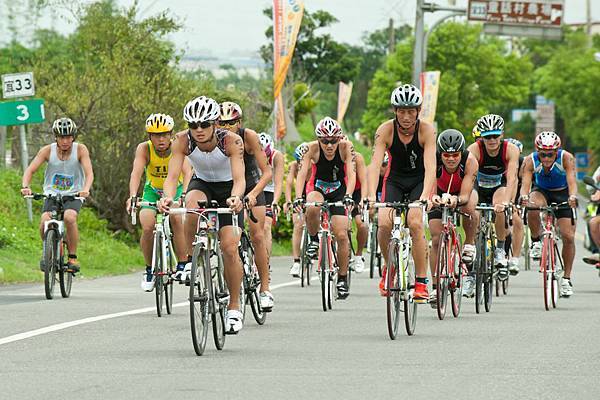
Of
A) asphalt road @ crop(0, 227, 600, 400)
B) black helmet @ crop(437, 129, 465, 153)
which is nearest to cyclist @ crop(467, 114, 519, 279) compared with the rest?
asphalt road @ crop(0, 227, 600, 400)

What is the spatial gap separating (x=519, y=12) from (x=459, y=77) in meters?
52.0

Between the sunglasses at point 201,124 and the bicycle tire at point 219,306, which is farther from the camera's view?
the sunglasses at point 201,124

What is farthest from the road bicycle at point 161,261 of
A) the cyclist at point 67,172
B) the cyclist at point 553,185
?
the cyclist at point 553,185

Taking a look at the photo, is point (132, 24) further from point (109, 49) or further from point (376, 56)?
point (376, 56)

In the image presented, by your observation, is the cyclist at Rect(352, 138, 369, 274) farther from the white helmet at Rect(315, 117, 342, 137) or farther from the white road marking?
the white road marking

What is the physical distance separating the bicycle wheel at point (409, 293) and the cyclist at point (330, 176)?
3.87 metres

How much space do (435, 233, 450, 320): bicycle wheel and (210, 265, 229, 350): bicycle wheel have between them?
3398 millimetres

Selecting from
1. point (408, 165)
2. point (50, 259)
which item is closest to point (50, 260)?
point (50, 259)

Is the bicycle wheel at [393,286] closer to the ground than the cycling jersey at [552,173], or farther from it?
closer to the ground

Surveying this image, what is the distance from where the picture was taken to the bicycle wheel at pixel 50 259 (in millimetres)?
18031

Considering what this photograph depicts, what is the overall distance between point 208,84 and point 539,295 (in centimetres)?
1524

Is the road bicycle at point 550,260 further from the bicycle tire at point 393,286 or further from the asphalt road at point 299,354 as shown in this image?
the bicycle tire at point 393,286

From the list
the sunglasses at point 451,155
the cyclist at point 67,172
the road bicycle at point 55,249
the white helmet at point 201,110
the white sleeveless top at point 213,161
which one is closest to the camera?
the white helmet at point 201,110

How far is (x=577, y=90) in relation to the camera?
109312 mm
